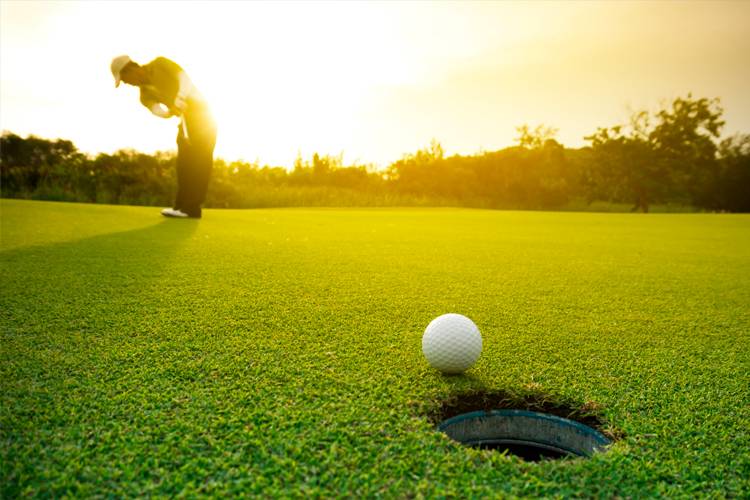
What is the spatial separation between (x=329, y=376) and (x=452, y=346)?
0.46 metres

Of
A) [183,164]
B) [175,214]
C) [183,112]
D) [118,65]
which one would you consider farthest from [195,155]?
[118,65]

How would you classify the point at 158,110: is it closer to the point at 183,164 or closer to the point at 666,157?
the point at 183,164

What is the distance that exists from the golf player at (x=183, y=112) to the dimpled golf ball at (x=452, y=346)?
5905 mm

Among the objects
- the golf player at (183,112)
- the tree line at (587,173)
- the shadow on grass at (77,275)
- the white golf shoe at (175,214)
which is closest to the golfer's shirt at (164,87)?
the golf player at (183,112)

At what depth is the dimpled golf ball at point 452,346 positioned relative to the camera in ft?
5.62

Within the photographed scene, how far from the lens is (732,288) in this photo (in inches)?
148

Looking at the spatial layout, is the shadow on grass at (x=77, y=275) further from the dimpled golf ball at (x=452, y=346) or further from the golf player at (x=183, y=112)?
the golf player at (x=183, y=112)

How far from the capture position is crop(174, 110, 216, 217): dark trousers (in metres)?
6.77

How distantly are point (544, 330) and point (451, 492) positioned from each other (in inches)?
58.7

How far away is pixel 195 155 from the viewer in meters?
6.96

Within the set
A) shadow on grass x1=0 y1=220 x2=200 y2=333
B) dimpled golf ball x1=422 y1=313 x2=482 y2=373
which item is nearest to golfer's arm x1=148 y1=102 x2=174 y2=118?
shadow on grass x1=0 y1=220 x2=200 y2=333

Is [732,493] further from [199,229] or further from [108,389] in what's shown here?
[199,229]

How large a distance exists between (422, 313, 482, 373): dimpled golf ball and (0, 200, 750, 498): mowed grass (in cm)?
6

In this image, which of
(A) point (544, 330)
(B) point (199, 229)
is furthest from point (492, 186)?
(A) point (544, 330)
